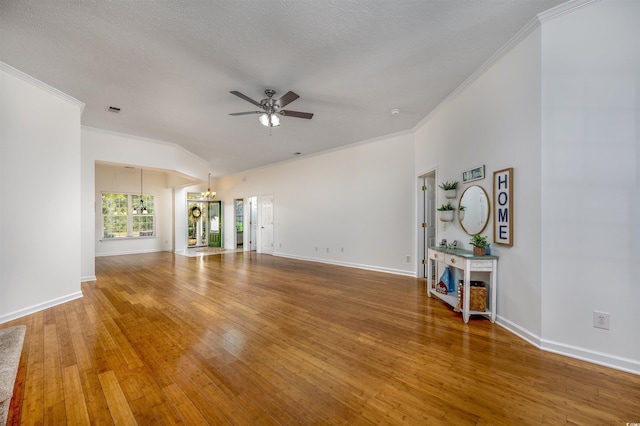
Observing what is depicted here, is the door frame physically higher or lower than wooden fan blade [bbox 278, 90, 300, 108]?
lower

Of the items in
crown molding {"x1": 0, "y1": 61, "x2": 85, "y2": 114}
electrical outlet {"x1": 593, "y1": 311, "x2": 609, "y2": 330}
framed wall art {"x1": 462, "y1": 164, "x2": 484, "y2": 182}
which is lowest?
electrical outlet {"x1": 593, "y1": 311, "x2": 609, "y2": 330}

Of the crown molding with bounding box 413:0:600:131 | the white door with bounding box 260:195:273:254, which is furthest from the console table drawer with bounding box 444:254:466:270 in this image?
the white door with bounding box 260:195:273:254

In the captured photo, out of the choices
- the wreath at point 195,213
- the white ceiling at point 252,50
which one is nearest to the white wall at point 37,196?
the white ceiling at point 252,50

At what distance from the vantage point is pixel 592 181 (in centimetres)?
227

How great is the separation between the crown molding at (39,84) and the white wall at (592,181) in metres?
5.97

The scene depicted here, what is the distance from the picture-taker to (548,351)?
2.41 m

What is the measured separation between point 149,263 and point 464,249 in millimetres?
7823

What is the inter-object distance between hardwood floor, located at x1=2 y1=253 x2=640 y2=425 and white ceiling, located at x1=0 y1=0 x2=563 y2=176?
310 cm

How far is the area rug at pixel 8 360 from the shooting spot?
1739mm

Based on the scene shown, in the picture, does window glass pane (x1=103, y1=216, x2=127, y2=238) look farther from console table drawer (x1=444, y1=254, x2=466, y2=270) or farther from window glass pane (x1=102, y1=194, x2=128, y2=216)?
console table drawer (x1=444, y1=254, x2=466, y2=270)

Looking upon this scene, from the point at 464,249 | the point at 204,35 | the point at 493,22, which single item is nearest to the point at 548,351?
the point at 464,249

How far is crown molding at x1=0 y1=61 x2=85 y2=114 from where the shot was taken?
3082 millimetres

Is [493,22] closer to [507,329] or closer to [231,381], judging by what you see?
[507,329]

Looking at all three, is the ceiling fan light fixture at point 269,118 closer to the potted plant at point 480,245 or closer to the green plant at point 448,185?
Answer: the green plant at point 448,185
